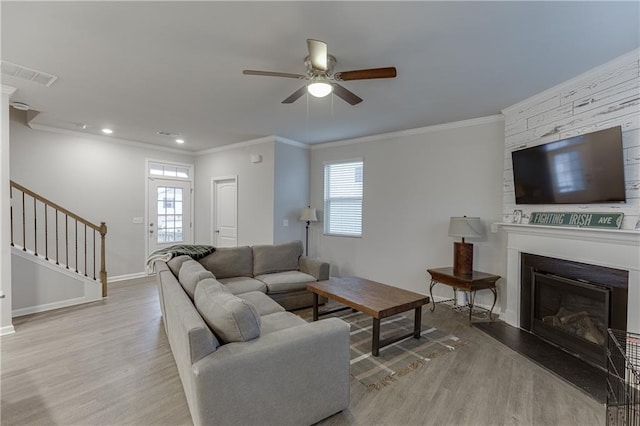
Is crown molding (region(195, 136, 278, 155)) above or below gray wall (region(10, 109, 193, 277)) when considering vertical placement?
above

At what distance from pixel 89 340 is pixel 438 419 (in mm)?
3350

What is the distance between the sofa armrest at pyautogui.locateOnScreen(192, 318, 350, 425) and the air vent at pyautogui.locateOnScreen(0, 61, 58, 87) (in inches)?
127

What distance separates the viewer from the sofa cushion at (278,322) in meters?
2.37

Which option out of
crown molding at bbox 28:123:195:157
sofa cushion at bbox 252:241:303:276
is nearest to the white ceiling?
crown molding at bbox 28:123:195:157

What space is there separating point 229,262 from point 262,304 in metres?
1.25

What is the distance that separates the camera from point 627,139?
239cm

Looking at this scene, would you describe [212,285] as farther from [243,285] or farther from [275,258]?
[275,258]

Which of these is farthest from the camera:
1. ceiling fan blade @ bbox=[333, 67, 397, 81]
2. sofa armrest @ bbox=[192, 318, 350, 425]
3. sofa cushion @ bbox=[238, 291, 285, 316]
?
sofa cushion @ bbox=[238, 291, 285, 316]

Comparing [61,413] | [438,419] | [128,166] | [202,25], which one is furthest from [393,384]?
[128,166]

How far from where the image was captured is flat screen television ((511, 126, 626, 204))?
242 cm

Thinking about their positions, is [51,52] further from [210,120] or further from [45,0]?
[210,120]

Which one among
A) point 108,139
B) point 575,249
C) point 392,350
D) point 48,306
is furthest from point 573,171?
point 108,139

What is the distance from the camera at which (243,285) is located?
11.9 ft

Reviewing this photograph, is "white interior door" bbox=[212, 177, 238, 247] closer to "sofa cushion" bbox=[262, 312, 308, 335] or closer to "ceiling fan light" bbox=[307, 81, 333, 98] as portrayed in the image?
"sofa cushion" bbox=[262, 312, 308, 335]
